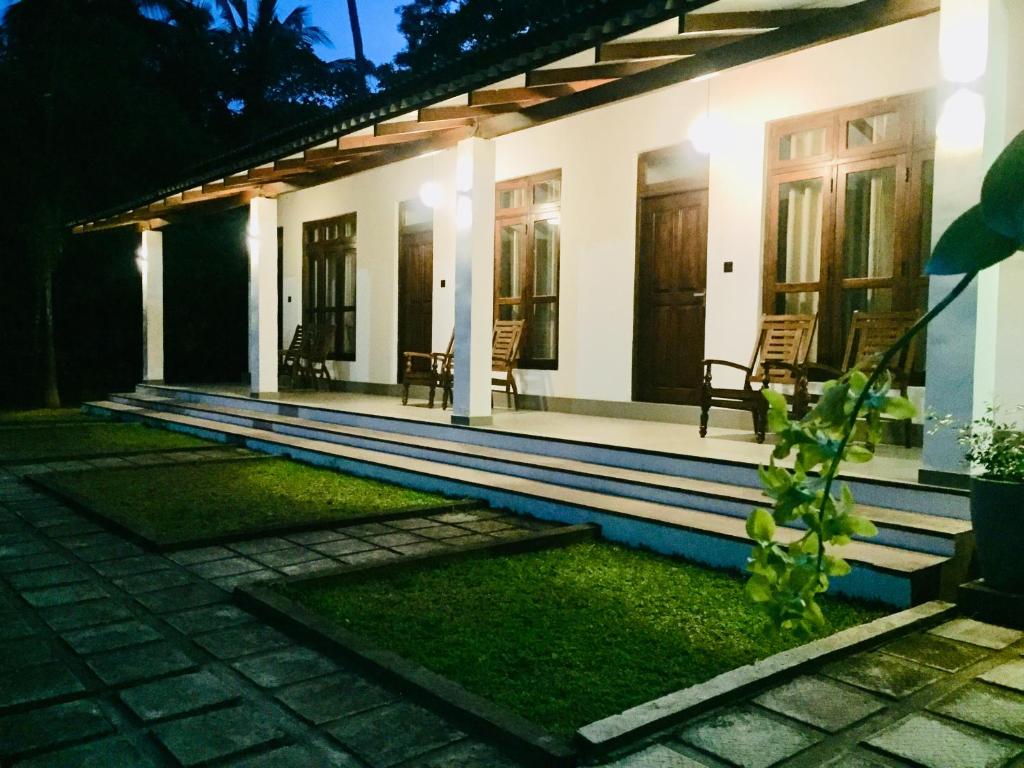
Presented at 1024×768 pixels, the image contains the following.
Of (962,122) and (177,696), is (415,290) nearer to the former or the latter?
(962,122)

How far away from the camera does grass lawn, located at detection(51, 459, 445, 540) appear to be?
5.32m

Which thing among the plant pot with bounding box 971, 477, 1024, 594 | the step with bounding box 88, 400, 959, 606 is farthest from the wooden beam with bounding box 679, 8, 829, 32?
the plant pot with bounding box 971, 477, 1024, 594

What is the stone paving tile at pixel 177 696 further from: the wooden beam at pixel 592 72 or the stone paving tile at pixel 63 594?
the wooden beam at pixel 592 72

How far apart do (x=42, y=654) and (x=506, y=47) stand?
4.57 m

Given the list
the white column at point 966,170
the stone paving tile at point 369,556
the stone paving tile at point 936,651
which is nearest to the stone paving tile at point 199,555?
the stone paving tile at point 369,556

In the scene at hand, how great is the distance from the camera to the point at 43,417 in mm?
11891

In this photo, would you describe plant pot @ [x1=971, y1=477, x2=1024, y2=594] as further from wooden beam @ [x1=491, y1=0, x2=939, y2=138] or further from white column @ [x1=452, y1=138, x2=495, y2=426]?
white column @ [x1=452, y1=138, x2=495, y2=426]

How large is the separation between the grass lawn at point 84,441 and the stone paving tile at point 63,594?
14.8 feet

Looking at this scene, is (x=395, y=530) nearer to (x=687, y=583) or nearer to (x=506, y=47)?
(x=687, y=583)

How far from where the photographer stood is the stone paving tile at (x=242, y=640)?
3.22 m

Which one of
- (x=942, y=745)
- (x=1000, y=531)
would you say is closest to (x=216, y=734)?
(x=942, y=745)

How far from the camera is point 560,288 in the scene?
29.2 ft

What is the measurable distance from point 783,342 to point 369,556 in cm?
392

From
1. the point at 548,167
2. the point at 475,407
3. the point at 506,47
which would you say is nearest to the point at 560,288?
the point at 548,167
